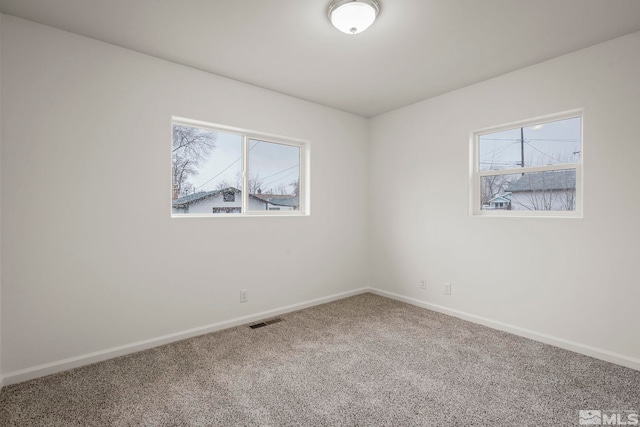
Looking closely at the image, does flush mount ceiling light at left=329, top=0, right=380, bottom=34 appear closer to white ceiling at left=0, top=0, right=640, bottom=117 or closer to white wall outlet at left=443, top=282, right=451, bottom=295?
white ceiling at left=0, top=0, right=640, bottom=117

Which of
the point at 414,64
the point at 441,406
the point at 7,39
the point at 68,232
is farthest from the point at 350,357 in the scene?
the point at 7,39

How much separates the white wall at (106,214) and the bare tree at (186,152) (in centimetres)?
18

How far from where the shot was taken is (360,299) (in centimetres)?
410

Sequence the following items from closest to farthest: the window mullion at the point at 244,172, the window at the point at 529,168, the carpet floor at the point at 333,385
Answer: the carpet floor at the point at 333,385, the window at the point at 529,168, the window mullion at the point at 244,172

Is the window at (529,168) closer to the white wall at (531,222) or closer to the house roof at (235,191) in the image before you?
the white wall at (531,222)

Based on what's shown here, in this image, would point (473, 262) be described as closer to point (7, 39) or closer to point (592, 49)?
point (592, 49)

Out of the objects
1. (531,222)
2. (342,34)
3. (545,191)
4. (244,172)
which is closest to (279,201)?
(244,172)

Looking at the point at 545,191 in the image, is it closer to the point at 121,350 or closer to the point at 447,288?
the point at 447,288

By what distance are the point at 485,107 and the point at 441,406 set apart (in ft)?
9.03

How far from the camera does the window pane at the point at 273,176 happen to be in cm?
350

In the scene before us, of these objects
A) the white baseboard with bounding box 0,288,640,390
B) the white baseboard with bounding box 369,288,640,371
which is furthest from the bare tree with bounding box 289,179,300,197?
the white baseboard with bounding box 369,288,640,371

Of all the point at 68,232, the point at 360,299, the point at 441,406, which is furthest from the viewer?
the point at 360,299

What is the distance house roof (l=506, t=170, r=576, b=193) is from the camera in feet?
9.05

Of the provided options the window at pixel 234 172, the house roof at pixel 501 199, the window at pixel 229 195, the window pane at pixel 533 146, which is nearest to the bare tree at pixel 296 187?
the window at pixel 234 172
